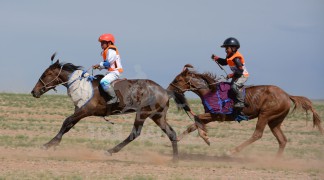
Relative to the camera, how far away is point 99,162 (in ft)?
37.2

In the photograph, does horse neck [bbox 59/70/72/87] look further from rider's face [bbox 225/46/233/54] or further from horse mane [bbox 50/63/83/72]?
rider's face [bbox 225/46/233/54]

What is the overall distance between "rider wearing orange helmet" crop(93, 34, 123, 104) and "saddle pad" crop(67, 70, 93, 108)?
0.39 m

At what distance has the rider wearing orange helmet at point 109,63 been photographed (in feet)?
38.7

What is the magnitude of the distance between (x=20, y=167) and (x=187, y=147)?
6787 mm

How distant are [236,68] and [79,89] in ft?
12.5

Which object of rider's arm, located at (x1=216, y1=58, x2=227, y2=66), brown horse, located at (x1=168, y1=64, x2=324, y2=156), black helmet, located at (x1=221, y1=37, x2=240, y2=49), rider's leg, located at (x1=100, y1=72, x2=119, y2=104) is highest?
black helmet, located at (x1=221, y1=37, x2=240, y2=49)

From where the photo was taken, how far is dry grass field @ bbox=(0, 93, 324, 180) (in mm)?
10203

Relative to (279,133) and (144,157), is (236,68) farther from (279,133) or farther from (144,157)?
(144,157)

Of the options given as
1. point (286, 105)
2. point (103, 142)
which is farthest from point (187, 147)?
point (286, 105)

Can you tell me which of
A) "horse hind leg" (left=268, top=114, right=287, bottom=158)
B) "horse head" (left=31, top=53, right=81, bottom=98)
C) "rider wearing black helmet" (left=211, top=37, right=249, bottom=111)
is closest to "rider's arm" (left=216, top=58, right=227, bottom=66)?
"rider wearing black helmet" (left=211, top=37, right=249, bottom=111)

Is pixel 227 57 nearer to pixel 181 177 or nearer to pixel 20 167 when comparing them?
pixel 181 177

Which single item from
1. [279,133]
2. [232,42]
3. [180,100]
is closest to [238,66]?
[232,42]

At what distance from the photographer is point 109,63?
1184 cm

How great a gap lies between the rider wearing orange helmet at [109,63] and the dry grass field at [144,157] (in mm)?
1614
